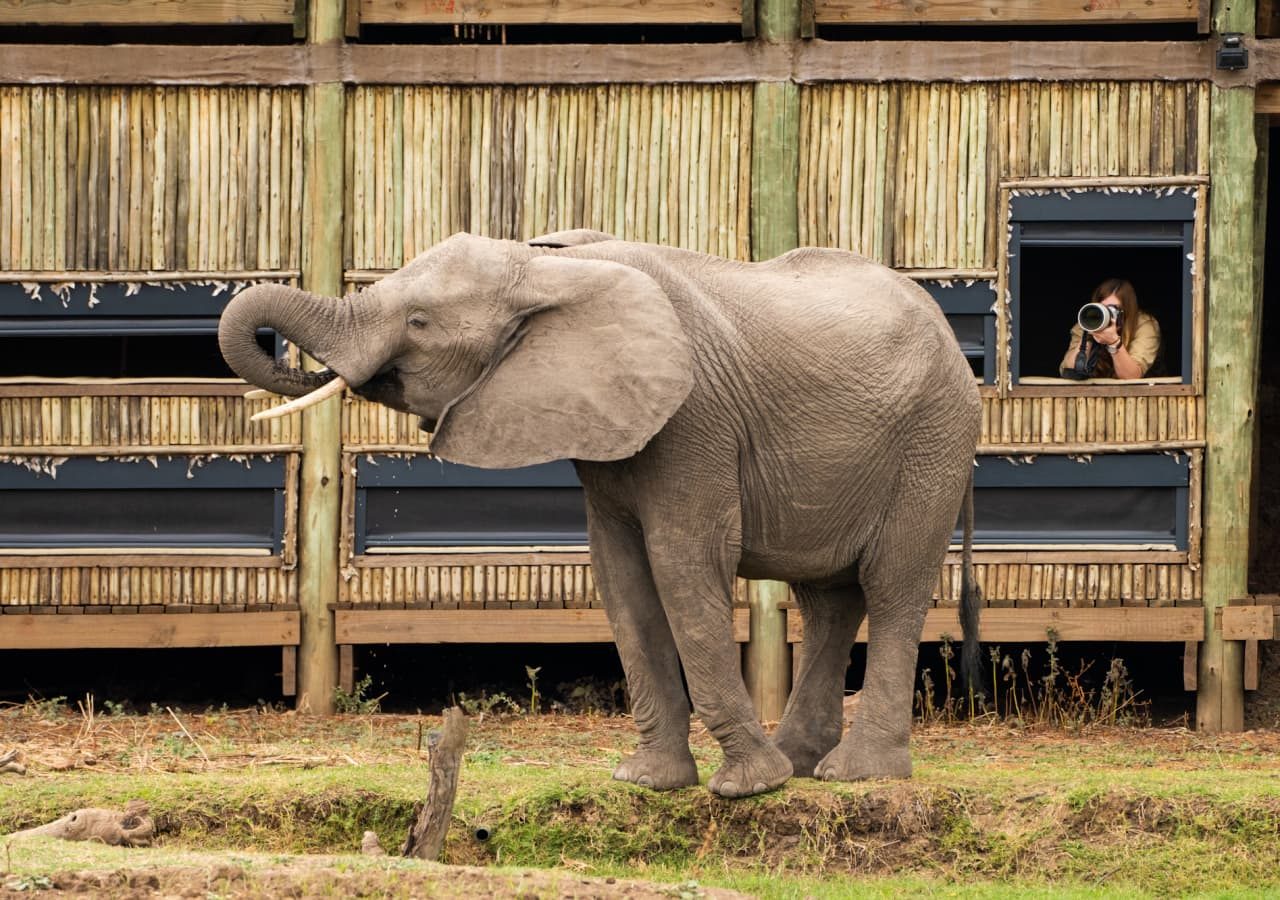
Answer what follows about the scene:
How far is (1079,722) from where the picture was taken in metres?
12.6

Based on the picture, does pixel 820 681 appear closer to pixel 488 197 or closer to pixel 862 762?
pixel 862 762

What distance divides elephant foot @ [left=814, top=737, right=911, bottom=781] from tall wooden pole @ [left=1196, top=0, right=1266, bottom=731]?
4.40 meters

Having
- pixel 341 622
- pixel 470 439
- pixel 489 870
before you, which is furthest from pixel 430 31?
pixel 489 870

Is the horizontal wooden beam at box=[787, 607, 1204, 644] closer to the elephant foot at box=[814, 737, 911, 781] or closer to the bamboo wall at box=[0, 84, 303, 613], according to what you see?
the bamboo wall at box=[0, 84, 303, 613]

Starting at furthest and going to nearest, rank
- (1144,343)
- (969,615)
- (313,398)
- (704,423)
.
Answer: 1. (1144,343)
2. (969,615)
3. (704,423)
4. (313,398)

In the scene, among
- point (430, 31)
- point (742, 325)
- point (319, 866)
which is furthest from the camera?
point (430, 31)

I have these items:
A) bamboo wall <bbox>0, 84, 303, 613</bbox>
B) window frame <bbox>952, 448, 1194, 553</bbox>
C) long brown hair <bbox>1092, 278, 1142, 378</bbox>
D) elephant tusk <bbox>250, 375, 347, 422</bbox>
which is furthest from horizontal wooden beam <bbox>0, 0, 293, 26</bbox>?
elephant tusk <bbox>250, 375, 347, 422</bbox>

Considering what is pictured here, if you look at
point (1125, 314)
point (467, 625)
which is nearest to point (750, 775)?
point (467, 625)

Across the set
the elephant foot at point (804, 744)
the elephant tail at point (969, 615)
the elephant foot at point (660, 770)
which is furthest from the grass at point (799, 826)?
the elephant tail at point (969, 615)

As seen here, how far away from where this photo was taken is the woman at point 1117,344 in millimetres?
12789

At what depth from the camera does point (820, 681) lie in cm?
934

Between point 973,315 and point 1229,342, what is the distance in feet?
4.96

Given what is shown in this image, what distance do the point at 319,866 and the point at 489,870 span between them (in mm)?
585

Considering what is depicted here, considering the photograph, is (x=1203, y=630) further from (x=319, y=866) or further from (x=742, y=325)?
(x=319, y=866)
